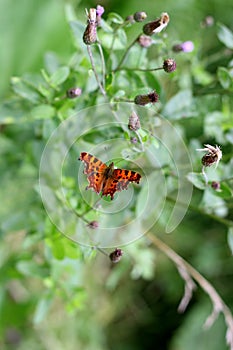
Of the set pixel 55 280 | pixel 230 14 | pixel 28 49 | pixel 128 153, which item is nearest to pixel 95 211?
pixel 128 153

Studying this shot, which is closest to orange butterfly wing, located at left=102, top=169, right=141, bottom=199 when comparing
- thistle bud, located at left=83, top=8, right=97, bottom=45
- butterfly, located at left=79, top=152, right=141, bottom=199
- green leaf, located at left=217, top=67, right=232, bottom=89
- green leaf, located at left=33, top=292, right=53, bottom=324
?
butterfly, located at left=79, top=152, right=141, bottom=199

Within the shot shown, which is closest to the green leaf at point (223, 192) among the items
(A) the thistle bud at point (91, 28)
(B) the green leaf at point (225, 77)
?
(B) the green leaf at point (225, 77)

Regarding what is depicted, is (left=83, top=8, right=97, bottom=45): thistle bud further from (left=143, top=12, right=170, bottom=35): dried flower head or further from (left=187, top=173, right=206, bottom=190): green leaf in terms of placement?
(left=187, top=173, right=206, bottom=190): green leaf

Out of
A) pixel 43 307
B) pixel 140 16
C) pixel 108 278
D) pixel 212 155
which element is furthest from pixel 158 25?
pixel 108 278

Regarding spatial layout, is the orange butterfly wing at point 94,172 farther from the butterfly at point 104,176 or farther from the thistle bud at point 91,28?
the thistle bud at point 91,28

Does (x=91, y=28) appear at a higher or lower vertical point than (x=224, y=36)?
higher

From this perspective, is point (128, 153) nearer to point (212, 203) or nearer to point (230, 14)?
point (212, 203)

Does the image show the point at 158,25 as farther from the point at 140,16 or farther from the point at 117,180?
the point at 117,180
